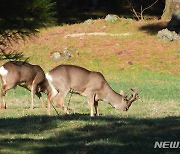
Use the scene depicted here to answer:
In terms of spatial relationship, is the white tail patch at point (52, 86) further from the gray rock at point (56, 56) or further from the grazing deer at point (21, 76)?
the gray rock at point (56, 56)

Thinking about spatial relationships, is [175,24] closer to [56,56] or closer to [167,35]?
[167,35]

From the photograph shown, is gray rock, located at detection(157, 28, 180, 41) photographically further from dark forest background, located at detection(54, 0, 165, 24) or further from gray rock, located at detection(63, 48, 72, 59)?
dark forest background, located at detection(54, 0, 165, 24)

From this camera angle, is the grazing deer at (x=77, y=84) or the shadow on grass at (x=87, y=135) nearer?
Answer: the shadow on grass at (x=87, y=135)

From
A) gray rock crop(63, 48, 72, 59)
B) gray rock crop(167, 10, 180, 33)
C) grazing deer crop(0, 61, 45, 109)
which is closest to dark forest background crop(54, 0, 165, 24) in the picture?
gray rock crop(167, 10, 180, 33)

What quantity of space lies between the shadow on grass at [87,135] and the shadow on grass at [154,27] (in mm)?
26196

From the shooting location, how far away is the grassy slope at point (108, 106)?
10289mm

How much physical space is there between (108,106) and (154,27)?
67.1 feet

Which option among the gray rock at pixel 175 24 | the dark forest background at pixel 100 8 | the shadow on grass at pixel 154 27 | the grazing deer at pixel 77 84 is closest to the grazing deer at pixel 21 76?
the grazing deer at pixel 77 84

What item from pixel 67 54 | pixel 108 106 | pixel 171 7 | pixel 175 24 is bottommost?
pixel 67 54

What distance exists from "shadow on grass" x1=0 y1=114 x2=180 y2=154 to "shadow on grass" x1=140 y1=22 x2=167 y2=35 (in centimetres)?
2620

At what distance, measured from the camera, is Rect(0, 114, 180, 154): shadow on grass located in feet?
32.3

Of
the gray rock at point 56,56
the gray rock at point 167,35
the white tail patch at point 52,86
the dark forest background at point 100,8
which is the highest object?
the white tail patch at point 52,86

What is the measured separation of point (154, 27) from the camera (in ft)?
131

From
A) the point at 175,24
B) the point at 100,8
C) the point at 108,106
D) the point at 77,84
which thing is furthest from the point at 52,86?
the point at 100,8
